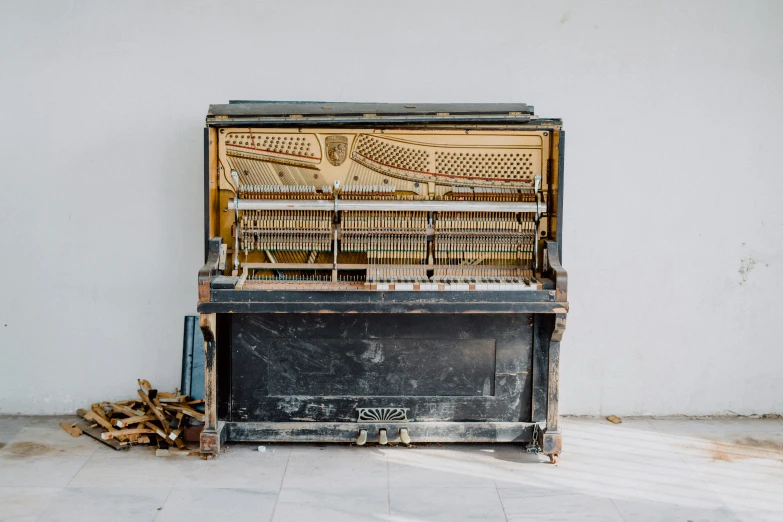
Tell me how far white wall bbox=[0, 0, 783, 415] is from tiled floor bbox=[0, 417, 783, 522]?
63 cm

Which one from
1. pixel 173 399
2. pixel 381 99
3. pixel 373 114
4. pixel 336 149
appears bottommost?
pixel 173 399

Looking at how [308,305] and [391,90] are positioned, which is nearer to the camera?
[308,305]

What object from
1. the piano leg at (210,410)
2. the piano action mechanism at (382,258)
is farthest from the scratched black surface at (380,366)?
the piano leg at (210,410)

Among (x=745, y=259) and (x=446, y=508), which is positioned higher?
(x=745, y=259)

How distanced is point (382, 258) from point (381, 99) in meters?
1.02

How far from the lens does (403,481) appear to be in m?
3.35

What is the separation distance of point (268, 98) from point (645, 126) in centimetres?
214

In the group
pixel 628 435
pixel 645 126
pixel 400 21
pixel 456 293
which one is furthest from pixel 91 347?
pixel 645 126

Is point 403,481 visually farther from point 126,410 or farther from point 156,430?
point 126,410

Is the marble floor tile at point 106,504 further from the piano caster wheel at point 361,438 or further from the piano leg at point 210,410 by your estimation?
the piano caster wheel at point 361,438

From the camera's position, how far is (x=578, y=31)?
4.07 metres

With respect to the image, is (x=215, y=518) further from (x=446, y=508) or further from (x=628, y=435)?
(x=628, y=435)

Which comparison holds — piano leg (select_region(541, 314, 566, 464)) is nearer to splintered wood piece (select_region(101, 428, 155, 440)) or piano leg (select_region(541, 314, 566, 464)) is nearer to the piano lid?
the piano lid

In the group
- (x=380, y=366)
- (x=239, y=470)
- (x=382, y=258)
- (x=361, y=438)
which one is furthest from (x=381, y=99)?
(x=239, y=470)
